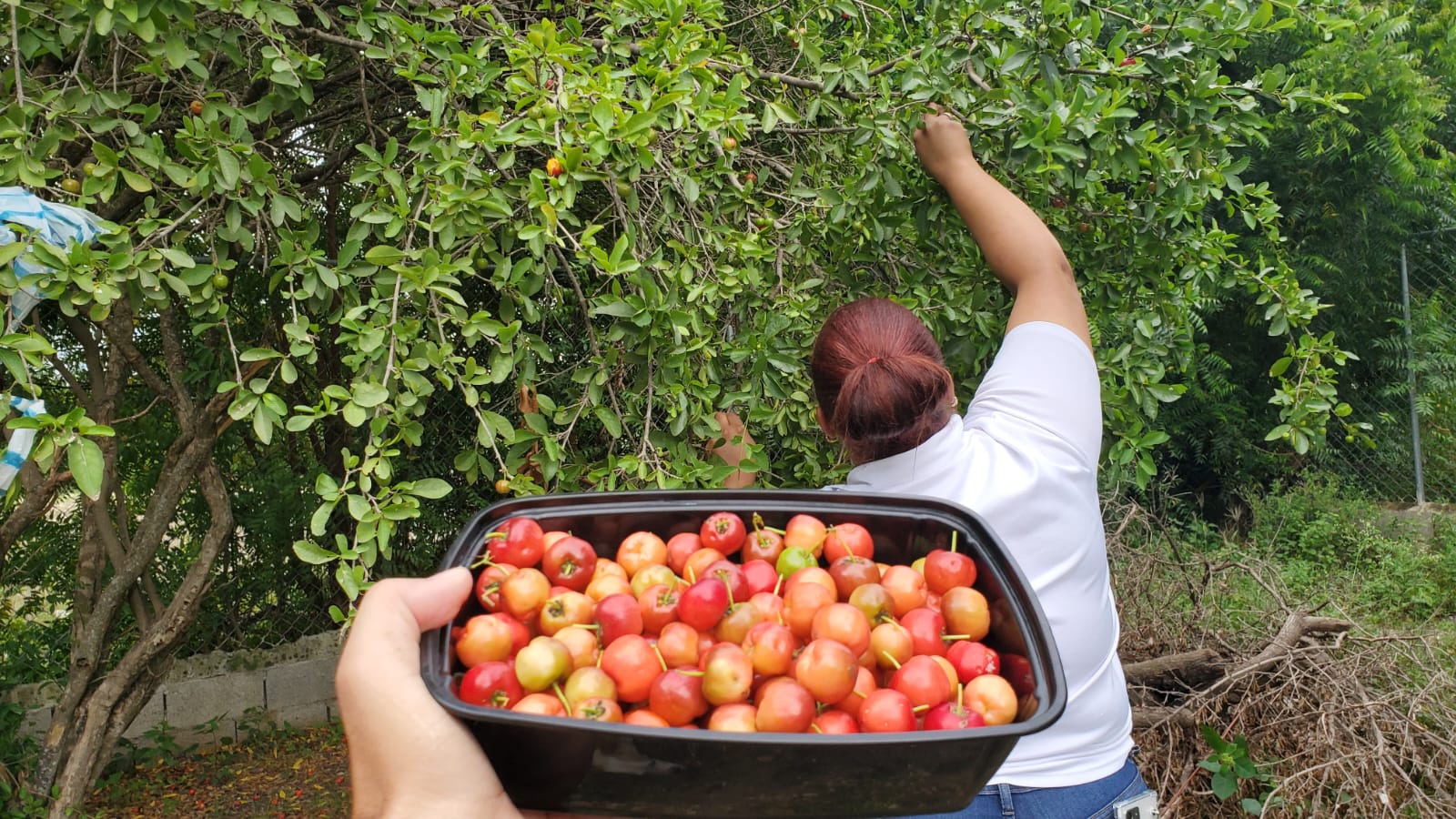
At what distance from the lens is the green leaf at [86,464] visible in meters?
1.55

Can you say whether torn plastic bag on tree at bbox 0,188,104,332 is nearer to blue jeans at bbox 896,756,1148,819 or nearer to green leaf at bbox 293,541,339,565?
green leaf at bbox 293,541,339,565

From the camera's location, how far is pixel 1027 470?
161 cm

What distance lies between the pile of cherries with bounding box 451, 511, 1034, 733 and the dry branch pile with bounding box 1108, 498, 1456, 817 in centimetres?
201

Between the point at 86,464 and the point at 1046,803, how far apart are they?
6.05ft

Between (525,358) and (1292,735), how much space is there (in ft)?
8.89

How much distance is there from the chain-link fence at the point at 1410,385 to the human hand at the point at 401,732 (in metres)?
6.50

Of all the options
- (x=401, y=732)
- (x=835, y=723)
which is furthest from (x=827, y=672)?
(x=401, y=732)

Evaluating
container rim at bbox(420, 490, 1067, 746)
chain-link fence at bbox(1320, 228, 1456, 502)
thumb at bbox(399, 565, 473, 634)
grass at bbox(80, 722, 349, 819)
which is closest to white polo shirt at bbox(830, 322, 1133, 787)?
container rim at bbox(420, 490, 1067, 746)

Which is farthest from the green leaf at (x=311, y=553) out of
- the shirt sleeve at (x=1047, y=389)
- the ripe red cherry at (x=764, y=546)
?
the shirt sleeve at (x=1047, y=389)

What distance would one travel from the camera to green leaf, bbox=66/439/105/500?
1552mm

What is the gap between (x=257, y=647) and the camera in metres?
4.65

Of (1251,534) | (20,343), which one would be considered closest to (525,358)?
(20,343)

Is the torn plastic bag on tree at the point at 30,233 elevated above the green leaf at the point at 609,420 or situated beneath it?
elevated above

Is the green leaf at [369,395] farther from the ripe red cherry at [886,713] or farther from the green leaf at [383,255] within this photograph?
the ripe red cherry at [886,713]
